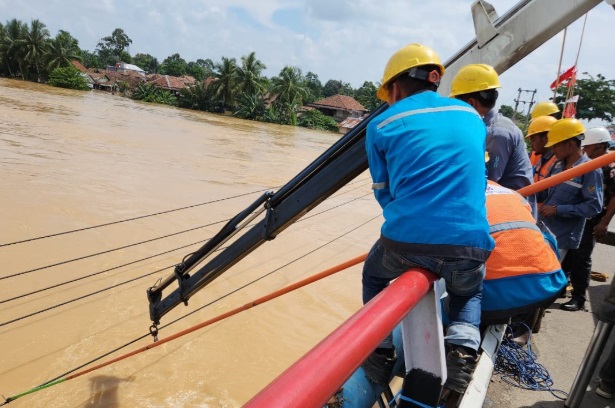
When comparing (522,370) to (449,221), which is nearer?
(449,221)

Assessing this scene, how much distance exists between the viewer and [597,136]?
454 centimetres

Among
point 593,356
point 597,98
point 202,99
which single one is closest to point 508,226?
point 593,356

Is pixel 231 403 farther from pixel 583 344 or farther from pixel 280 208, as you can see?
pixel 583 344

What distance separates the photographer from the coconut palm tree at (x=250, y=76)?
48125mm

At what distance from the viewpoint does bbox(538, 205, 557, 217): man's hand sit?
4062mm

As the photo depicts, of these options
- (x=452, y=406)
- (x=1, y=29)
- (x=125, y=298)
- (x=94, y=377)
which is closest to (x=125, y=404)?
(x=94, y=377)

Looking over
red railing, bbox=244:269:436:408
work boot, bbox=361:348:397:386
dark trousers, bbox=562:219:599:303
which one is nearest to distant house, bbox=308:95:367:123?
dark trousers, bbox=562:219:599:303

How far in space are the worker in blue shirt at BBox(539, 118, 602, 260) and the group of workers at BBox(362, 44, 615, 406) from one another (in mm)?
2459

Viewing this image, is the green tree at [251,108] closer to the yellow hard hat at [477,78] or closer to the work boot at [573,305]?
the work boot at [573,305]

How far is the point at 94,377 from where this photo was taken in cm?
407

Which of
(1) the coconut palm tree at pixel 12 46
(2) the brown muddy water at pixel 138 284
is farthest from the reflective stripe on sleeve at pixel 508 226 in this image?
(1) the coconut palm tree at pixel 12 46

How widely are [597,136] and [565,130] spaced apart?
0.96 metres

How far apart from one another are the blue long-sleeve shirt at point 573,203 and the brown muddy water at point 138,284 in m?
2.59

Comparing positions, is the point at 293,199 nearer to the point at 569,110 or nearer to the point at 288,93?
the point at 569,110
